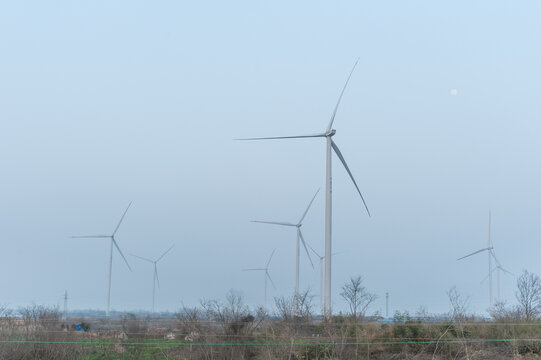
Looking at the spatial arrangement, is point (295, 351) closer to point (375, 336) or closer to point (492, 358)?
point (375, 336)

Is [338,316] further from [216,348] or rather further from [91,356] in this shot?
[91,356]

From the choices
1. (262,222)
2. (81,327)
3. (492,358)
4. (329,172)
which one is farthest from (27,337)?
(262,222)

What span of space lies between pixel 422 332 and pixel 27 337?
14560mm

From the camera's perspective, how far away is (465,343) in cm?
2595

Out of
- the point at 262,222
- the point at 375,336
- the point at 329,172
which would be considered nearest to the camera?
the point at 375,336

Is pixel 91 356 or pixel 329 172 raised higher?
pixel 329 172

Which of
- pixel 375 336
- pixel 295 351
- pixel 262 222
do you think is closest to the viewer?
pixel 295 351

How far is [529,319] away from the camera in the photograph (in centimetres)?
3241

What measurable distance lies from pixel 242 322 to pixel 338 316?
12.9 ft

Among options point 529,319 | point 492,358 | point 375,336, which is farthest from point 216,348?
point 529,319

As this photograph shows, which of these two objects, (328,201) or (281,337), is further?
(328,201)

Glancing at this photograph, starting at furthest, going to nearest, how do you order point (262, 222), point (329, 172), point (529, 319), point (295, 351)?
point (262, 222) → point (329, 172) → point (529, 319) → point (295, 351)

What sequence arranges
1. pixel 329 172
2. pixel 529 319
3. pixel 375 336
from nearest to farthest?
1. pixel 375 336
2. pixel 529 319
3. pixel 329 172

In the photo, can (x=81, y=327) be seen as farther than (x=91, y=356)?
Yes
